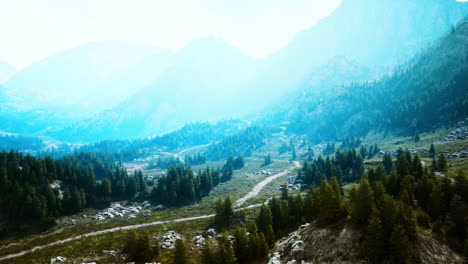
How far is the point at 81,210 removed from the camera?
10950 cm

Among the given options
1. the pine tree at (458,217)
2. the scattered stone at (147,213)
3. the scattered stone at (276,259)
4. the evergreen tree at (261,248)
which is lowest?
the scattered stone at (147,213)

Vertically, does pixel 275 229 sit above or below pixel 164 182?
below

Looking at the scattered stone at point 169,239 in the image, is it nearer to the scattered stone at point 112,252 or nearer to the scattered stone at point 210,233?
the scattered stone at point 210,233

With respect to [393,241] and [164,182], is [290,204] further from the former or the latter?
[164,182]

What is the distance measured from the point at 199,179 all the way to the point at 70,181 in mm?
68439

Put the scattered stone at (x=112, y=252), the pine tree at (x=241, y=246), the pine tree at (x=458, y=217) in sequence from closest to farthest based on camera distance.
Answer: the pine tree at (x=458, y=217), the pine tree at (x=241, y=246), the scattered stone at (x=112, y=252)

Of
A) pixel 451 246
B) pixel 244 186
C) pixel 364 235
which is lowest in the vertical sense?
pixel 244 186

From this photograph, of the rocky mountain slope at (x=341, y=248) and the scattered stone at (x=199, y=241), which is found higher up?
the rocky mountain slope at (x=341, y=248)

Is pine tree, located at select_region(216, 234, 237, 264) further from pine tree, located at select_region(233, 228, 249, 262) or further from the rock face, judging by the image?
the rock face

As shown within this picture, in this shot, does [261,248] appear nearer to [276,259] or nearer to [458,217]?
[276,259]

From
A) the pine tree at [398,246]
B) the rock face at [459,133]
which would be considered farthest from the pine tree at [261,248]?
the rock face at [459,133]

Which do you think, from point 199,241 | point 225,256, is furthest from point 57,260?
point 225,256

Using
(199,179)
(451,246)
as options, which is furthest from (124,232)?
(451,246)

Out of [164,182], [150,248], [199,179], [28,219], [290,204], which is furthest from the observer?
[199,179]
